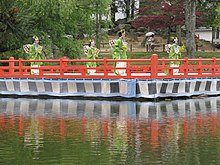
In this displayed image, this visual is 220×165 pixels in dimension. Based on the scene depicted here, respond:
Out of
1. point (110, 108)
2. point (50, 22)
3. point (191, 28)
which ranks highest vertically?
point (50, 22)

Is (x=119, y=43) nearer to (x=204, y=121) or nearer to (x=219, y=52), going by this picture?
(x=204, y=121)

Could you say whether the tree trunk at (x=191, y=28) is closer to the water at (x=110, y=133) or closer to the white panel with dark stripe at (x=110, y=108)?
the white panel with dark stripe at (x=110, y=108)

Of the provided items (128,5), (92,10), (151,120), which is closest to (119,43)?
(151,120)

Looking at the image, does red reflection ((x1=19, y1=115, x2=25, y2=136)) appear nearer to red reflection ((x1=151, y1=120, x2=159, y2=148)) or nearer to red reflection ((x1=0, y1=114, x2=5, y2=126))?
red reflection ((x1=0, y1=114, x2=5, y2=126))

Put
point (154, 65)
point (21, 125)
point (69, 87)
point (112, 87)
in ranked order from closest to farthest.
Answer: point (21, 125)
point (154, 65)
point (112, 87)
point (69, 87)

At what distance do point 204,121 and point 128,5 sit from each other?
37.8 m

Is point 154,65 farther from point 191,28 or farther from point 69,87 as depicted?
point 191,28

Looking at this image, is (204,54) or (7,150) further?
(204,54)

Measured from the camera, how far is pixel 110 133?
13.8 meters

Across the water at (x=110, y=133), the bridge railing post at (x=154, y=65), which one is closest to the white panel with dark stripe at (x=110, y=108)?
the water at (x=110, y=133)

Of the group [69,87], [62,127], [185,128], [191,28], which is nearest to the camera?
[185,128]

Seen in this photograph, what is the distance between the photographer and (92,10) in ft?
113

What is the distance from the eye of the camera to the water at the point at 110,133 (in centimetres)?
1104

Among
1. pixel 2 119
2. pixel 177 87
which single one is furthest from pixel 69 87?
pixel 2 119
